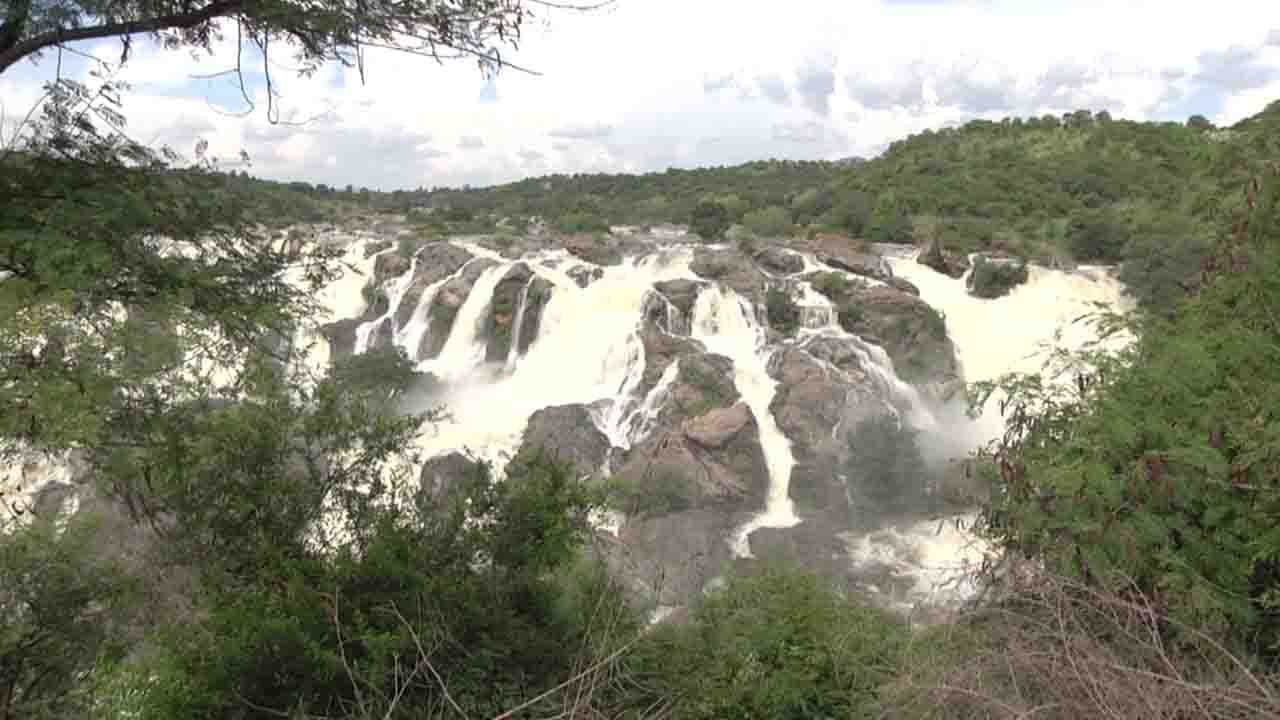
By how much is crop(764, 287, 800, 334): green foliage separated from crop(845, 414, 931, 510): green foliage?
144 inches

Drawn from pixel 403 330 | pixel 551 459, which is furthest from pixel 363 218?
pixel 551 459

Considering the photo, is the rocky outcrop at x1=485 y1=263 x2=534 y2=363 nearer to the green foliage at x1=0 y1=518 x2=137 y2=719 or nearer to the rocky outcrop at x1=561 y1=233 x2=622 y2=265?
the rocky outcrop at x1=561 y1=233 x2=622 y2=265

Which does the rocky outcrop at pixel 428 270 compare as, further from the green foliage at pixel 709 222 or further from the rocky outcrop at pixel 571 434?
the green foliage at pixel 709 222

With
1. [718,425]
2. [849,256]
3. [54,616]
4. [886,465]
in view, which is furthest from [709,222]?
[54,616]

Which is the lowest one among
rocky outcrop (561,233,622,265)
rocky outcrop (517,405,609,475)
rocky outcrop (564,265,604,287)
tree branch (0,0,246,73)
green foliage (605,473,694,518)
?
green foliage (605,473,694,518)

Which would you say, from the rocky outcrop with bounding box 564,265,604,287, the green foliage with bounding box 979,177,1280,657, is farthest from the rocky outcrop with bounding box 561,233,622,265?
the green foliage with bounding box 979,177,1280,657

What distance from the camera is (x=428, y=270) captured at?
22781 millimetres

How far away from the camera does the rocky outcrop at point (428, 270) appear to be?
2180cm

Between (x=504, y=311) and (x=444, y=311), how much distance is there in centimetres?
172

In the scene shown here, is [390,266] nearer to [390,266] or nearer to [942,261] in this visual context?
[390,266]

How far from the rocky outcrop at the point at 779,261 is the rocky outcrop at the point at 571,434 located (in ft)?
24.9

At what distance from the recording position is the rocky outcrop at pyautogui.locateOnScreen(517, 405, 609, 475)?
50.4 ft

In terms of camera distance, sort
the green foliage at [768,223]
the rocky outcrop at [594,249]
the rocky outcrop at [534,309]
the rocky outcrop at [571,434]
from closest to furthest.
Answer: the rocky outcrop at [571,434]
the rocky outcrop at [534,309]
the rocky outcrop at [594,249]
the green foliage at [768,223]

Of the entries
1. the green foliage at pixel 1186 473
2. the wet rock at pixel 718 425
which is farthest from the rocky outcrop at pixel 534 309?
the green foliage at pixel 1186 473
